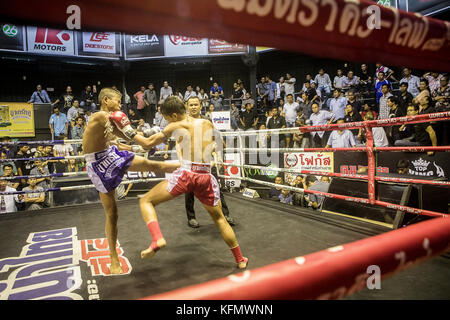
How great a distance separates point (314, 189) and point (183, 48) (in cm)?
1130

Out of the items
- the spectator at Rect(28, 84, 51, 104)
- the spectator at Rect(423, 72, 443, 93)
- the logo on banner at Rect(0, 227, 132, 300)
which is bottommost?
the logo on banner at Rect(0, 227, 132, 300)

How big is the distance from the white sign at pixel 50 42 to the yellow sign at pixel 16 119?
8.03 ft

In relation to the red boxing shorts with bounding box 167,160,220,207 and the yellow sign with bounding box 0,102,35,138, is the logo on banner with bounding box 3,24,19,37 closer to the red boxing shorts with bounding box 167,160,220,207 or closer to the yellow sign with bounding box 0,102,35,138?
the yellow sign with bounding box 0,102,35,138

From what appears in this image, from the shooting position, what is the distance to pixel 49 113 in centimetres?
1177

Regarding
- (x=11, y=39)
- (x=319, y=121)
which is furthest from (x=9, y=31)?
(x=319, y=121)

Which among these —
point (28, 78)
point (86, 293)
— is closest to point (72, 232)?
point (86, 293)

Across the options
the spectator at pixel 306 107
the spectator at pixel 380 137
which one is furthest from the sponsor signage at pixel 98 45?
the spectator at pixel 380 137

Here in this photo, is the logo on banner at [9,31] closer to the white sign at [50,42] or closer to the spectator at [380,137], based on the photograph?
the white sign at [50,42]

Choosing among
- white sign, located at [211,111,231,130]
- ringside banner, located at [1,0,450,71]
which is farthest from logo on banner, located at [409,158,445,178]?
white sign, located at [211,111,231,130]

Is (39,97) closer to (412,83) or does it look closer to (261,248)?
(261,248)

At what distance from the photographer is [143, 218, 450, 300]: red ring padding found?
1.83 feet
